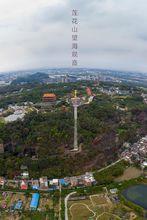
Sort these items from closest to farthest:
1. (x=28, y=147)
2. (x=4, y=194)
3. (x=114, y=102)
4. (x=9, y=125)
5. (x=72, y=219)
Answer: (x=72, y=219) < (x=4, y=194) < (x=28, y=147) < (x=9, y=125) < (x=114, y=102)

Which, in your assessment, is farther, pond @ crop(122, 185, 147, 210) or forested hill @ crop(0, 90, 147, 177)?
forested hill @ crop(0, 90, 147, 177)

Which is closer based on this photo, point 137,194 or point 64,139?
point 137,194

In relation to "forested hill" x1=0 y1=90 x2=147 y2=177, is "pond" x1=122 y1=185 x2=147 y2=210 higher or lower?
lower

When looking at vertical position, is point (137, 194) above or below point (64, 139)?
below

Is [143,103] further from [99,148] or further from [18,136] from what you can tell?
[18,136]

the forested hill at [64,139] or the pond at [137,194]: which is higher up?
the forested hill at [64,139]

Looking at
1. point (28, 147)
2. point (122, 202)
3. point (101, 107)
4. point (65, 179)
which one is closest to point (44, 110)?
point (101, 107)

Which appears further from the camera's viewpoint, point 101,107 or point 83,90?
point 83,90

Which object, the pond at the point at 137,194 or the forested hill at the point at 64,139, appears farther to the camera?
the forested hill at the point at 64,139
